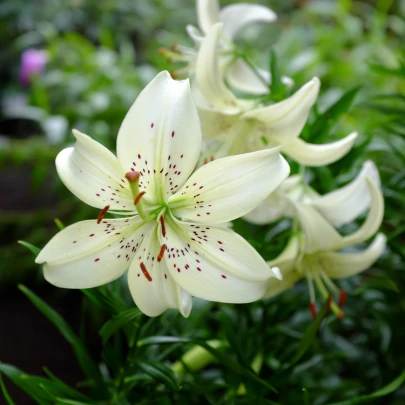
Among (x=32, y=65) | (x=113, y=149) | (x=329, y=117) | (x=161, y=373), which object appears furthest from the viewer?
(x=32, y=65)

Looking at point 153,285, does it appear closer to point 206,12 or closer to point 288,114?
point 288,114

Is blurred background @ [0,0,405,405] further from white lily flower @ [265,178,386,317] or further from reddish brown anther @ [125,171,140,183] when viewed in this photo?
reddish brown anther @ [125,171,140,183]

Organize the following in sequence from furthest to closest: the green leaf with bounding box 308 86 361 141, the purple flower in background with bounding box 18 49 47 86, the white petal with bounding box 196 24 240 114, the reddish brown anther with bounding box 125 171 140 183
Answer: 1. the purple flower in background with bounding box 18 49 47 86
2. the green leaf with bounding box 308 86 361 141
3. the white petal with bounding box 196 24 240 114
4. the reddish brown anther with bounding box 125 171 140 183

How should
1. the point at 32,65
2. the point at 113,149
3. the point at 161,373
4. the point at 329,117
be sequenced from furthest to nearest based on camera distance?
the point at 32,65 → the point at 113,149 → the point at 329,117 → the point at 161,373

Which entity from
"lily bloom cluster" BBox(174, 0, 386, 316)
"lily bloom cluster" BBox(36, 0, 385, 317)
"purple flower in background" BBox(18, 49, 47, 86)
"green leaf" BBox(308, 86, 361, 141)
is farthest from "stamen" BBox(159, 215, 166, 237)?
"purple flower in background" BBox(18, 49, 47, 86)

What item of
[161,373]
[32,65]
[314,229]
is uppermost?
[314,229]

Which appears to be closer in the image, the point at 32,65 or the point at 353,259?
the point at 353,259

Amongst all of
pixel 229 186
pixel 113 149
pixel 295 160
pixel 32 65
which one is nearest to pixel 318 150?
pixel 295 160
